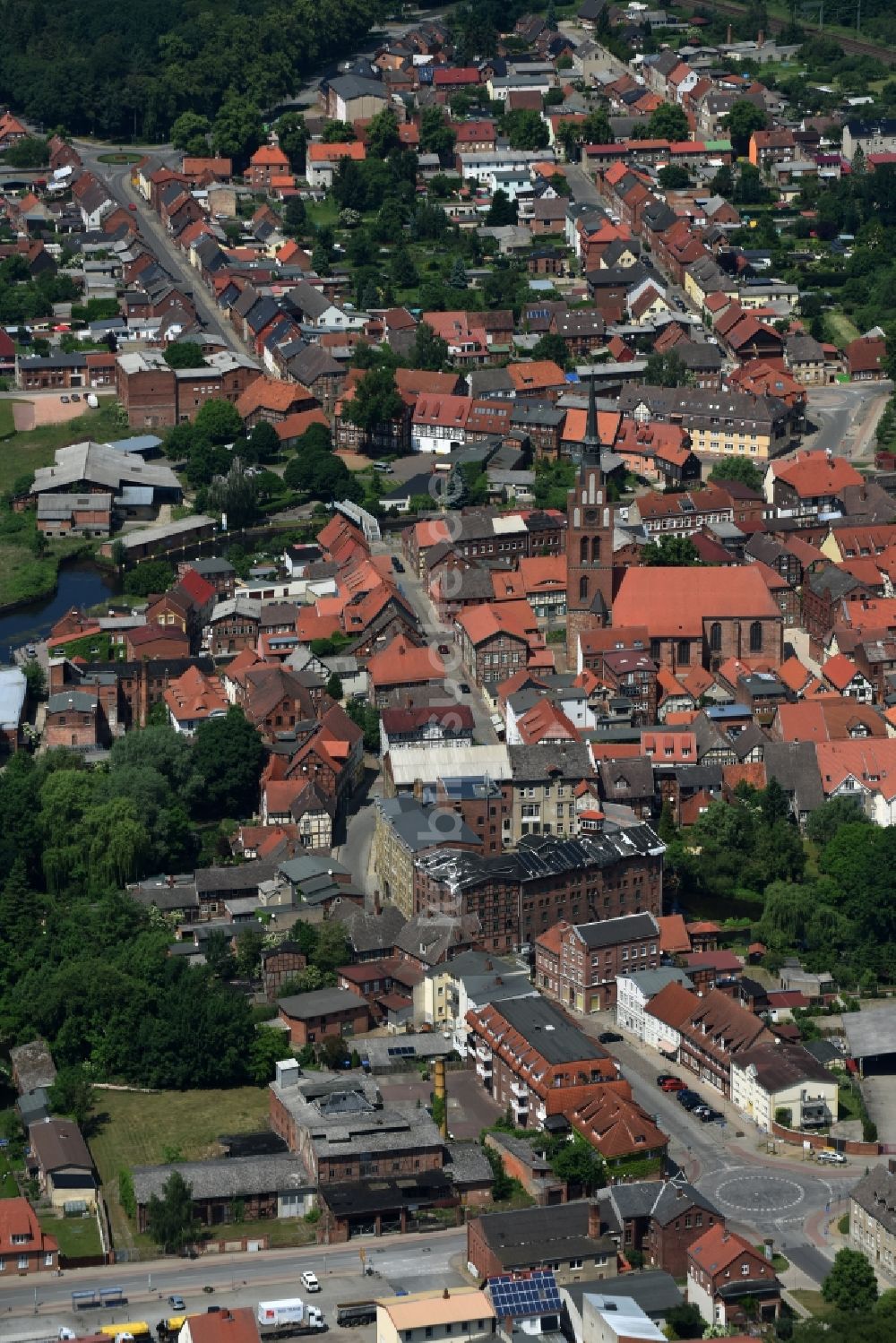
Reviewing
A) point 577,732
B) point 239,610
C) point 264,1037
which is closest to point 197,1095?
point 264,1037

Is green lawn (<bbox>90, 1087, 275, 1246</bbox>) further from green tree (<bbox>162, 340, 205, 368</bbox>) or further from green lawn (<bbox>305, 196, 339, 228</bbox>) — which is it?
green lawn (<bbox>305, 196, 339, 228</bbox>)

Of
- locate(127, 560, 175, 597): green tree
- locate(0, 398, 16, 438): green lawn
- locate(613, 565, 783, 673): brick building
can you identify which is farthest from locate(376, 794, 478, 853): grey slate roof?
locate(0, 398, 16, 438): green lawn

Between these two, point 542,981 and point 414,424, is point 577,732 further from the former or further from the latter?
point 414,424

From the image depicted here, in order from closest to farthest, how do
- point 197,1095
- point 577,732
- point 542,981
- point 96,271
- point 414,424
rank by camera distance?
point 197,1095 → point 542,981 → point 577,732 → point 414,424 → point 96,271

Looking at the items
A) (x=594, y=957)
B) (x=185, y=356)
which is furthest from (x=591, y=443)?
(x=185, y=356)

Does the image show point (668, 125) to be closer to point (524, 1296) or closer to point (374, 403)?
point (374, 403)

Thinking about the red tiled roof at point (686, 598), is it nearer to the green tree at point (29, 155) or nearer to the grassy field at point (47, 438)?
the grassy field at point (47, 438)

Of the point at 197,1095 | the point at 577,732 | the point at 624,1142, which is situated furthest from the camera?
the point at 577,732
